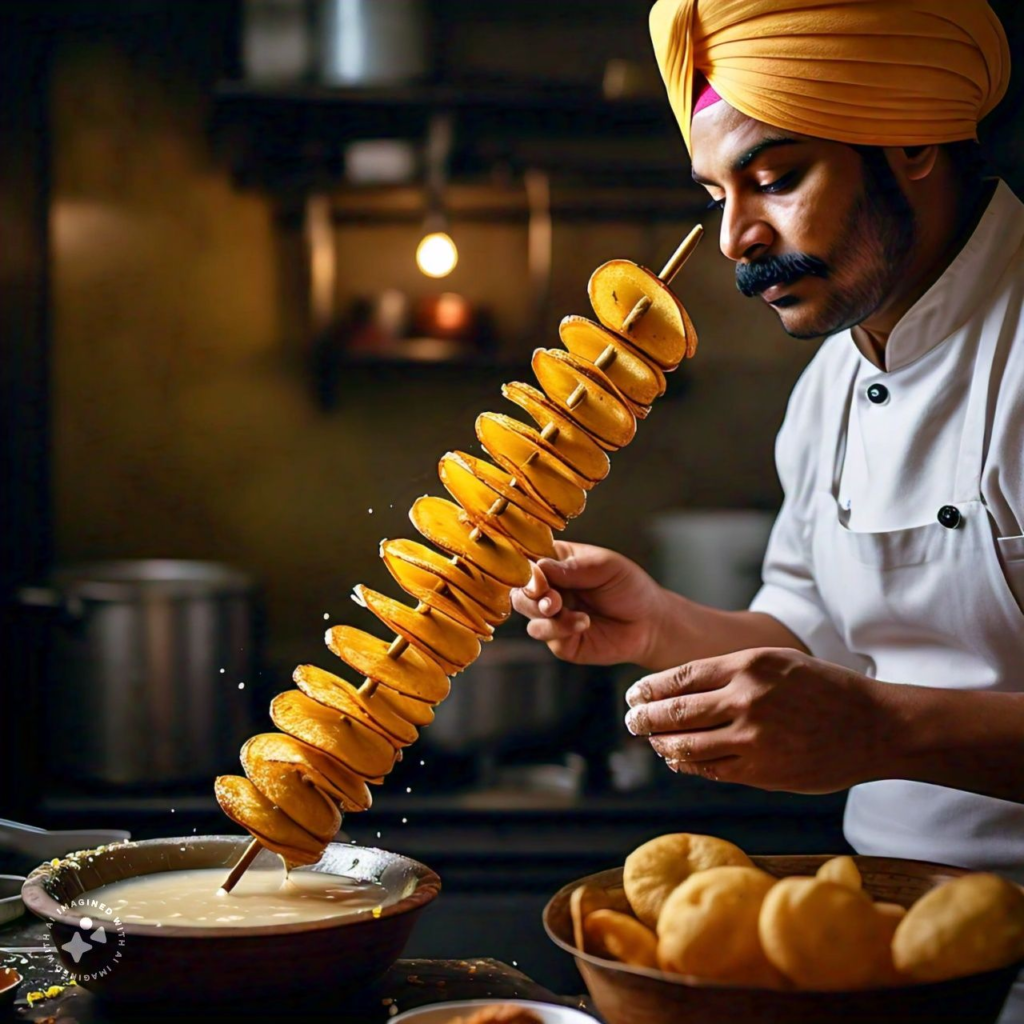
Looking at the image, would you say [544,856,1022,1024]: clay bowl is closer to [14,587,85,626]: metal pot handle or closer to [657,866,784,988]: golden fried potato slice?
[657,866,784,988]: golden fried potato slice

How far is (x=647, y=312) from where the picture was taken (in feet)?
3.95

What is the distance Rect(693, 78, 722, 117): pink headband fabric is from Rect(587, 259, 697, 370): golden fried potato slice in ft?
1.28

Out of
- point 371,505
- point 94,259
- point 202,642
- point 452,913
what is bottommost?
point 452,913

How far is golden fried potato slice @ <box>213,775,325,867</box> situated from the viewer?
116 cm

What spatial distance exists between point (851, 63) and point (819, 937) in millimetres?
1008

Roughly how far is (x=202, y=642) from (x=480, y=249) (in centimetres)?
132

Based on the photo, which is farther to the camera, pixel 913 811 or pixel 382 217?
pixel 382 217

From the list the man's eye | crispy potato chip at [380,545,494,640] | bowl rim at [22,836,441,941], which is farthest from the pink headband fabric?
bowl rim at [22,836,441,941]

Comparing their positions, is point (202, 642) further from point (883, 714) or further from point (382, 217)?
point (883, 714)

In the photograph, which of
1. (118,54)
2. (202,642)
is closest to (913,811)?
(202,642)

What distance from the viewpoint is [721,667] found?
1.11 m

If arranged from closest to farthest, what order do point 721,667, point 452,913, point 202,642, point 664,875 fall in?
point 664,875 → point 721,667 → point 452,913 → point 202,642

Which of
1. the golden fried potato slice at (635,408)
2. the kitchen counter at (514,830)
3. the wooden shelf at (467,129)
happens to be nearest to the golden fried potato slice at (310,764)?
the golden fried potato slice at (635,408)

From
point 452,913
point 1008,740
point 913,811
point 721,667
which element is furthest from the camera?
point 452,913
